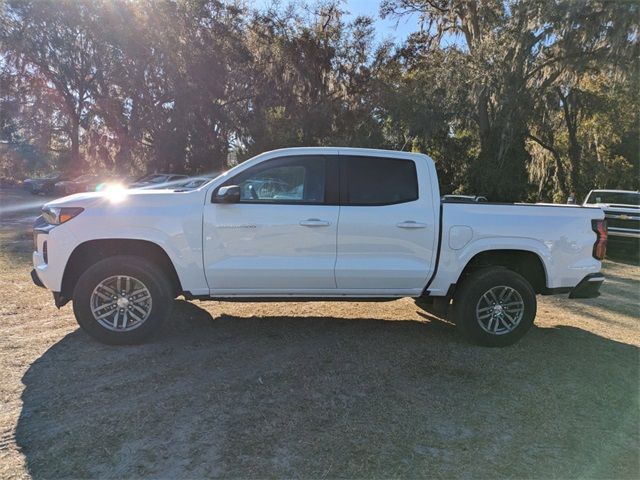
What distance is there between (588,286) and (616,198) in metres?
10.2

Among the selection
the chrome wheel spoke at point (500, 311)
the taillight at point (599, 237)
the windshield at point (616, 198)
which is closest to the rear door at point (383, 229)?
the chrome wheel spoke at point (500, 311)

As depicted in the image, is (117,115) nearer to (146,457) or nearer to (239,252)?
(239,252)

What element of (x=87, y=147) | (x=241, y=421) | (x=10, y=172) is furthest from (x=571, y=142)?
(x=10, y=172)

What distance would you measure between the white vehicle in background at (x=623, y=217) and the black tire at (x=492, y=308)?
8.22m

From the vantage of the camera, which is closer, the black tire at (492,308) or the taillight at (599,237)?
the black tire at (492,308)

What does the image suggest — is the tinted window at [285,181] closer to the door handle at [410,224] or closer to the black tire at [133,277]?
the door handle at [410,224]

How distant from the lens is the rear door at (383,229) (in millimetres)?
4902

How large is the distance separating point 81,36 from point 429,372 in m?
26.3

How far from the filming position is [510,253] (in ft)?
17.3

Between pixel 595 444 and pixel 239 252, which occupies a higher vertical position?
pixel 239 252

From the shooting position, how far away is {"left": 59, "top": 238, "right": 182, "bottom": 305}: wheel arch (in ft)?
15.6

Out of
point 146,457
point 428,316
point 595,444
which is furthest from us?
point 428,316

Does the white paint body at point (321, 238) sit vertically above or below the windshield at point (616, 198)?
below

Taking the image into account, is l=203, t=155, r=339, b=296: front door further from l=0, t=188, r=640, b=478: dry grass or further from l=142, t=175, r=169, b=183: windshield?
l=142, t=175, r=169, b=183: windshield
